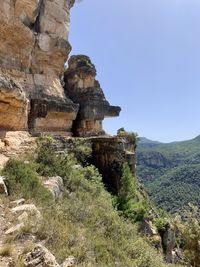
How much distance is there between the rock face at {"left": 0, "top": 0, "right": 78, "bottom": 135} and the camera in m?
20.6

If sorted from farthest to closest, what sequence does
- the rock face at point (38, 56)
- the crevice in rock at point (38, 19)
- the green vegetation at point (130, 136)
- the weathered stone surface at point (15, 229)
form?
the green vegetation at point (130, 136) < the crevice in rock at point (38, 19) < the rock face at point (38, 56) < the weathered stone surface at point (15, 229)

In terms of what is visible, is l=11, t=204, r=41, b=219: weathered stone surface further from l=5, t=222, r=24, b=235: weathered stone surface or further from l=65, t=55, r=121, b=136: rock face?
l=65, t=55, r=121, b=136: rock face

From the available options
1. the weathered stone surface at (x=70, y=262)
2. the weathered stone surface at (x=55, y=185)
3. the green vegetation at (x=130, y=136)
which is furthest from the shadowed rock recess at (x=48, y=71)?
the weathered stone surface at (x=70, y=262)

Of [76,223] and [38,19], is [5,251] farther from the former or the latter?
[38,19]

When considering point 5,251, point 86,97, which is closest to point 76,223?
point 5,251

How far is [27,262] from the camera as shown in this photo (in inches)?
211

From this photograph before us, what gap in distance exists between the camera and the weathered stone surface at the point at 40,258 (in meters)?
5.27

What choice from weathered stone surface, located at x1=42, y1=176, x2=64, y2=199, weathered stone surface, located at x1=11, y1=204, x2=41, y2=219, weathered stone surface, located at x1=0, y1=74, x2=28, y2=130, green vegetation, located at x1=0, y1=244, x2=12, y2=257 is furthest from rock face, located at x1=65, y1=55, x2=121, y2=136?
green vegetation, located at x1=0, y1=244, x2=12, y2=257

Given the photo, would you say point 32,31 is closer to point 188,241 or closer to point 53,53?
point 53,53

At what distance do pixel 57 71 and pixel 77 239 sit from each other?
19924 millimetres

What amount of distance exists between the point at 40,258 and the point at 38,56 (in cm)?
2005

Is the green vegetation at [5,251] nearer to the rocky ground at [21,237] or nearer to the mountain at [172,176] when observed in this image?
the rocky ground at [21,237]

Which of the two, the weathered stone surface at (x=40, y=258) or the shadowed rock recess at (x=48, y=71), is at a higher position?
the shadowed rock recess at (x=48, y=71)

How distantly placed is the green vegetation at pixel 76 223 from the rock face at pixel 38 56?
18.5ft
